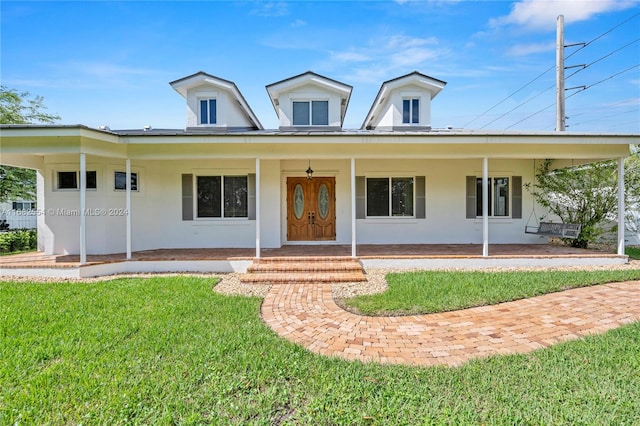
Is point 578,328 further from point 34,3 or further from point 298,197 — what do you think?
point 34,3

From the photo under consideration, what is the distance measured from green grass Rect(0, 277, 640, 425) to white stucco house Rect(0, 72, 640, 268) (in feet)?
16.5

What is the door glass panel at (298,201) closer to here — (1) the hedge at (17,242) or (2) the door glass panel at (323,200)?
(2) the door glass panel at (323,200)

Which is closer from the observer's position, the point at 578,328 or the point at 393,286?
the point at 578,328

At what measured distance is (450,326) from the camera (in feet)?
15.0

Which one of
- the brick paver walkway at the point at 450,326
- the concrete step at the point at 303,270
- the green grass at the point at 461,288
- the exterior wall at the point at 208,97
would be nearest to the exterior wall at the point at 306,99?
the exterior wall at the point at 208,97

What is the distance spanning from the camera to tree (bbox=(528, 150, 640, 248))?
10.0m

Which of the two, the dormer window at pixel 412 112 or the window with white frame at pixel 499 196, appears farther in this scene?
the dormer window at pixel 412 112

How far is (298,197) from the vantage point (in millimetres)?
10625

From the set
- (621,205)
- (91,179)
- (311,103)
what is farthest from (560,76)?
(91,179)

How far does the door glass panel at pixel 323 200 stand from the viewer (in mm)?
10617

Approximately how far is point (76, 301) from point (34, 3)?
8.00m

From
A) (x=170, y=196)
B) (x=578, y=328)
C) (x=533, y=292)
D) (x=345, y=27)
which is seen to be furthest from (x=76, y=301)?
(x=345, y=27)

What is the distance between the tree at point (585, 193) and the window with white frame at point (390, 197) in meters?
4.49

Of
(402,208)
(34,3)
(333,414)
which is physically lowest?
(333,414)
